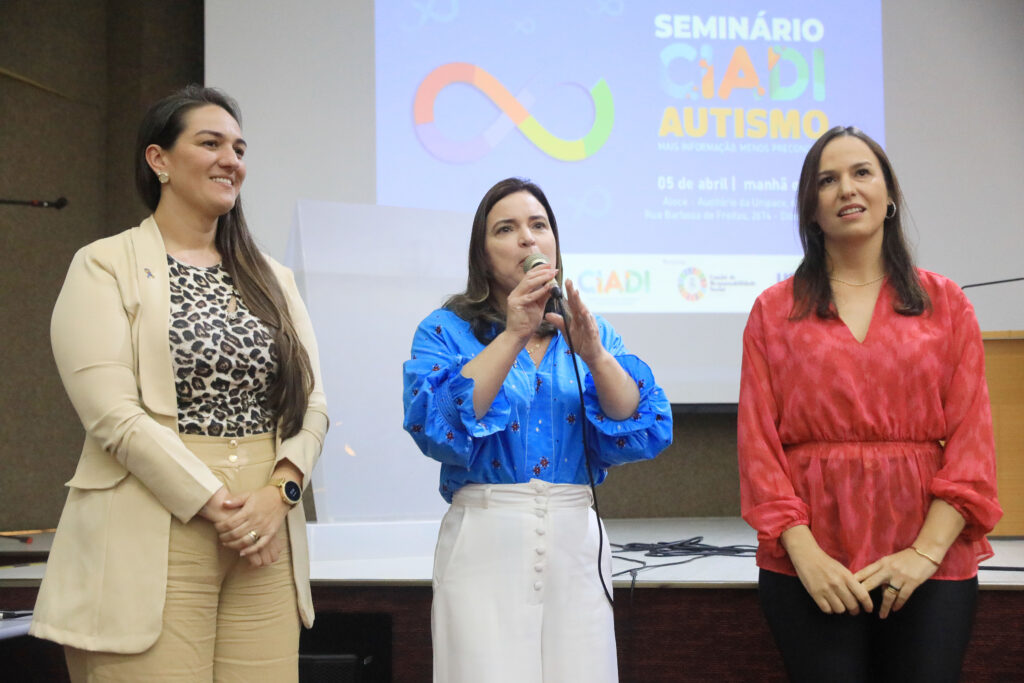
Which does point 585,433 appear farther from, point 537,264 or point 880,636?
point 880,636

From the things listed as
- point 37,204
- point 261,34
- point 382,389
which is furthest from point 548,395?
point 37,204

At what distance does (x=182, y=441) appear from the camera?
167cm

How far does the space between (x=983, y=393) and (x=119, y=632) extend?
1587 mm

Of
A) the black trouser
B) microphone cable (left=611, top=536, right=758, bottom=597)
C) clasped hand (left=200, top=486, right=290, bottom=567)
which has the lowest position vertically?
microphone cable (left=611, top=536, right=758, bottom=597)

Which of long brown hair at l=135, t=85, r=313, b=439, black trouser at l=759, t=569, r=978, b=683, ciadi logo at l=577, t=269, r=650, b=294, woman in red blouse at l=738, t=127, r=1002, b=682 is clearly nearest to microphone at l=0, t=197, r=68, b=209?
ciadi logo at l=577, t=269, r=650, b=294

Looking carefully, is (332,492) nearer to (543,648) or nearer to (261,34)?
(543,648)

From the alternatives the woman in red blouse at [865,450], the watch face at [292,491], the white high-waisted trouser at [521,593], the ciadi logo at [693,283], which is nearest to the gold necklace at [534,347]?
the white high-waisted trouser at [521,593]

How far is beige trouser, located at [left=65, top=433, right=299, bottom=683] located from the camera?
1578 mm

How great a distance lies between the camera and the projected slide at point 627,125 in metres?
3.87

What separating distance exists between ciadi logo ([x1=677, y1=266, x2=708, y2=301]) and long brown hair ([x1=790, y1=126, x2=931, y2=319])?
2.07 metres

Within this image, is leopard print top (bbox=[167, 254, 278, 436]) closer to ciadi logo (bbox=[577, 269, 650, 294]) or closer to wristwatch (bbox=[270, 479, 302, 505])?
wristwatch (bbox=[270, 479, 302, 505])

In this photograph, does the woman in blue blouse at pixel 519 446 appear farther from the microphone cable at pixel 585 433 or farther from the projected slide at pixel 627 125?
the projected slide at pixel 627 125

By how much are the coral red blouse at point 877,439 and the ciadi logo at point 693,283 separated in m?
2.18

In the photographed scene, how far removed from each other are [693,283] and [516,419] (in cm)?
241
